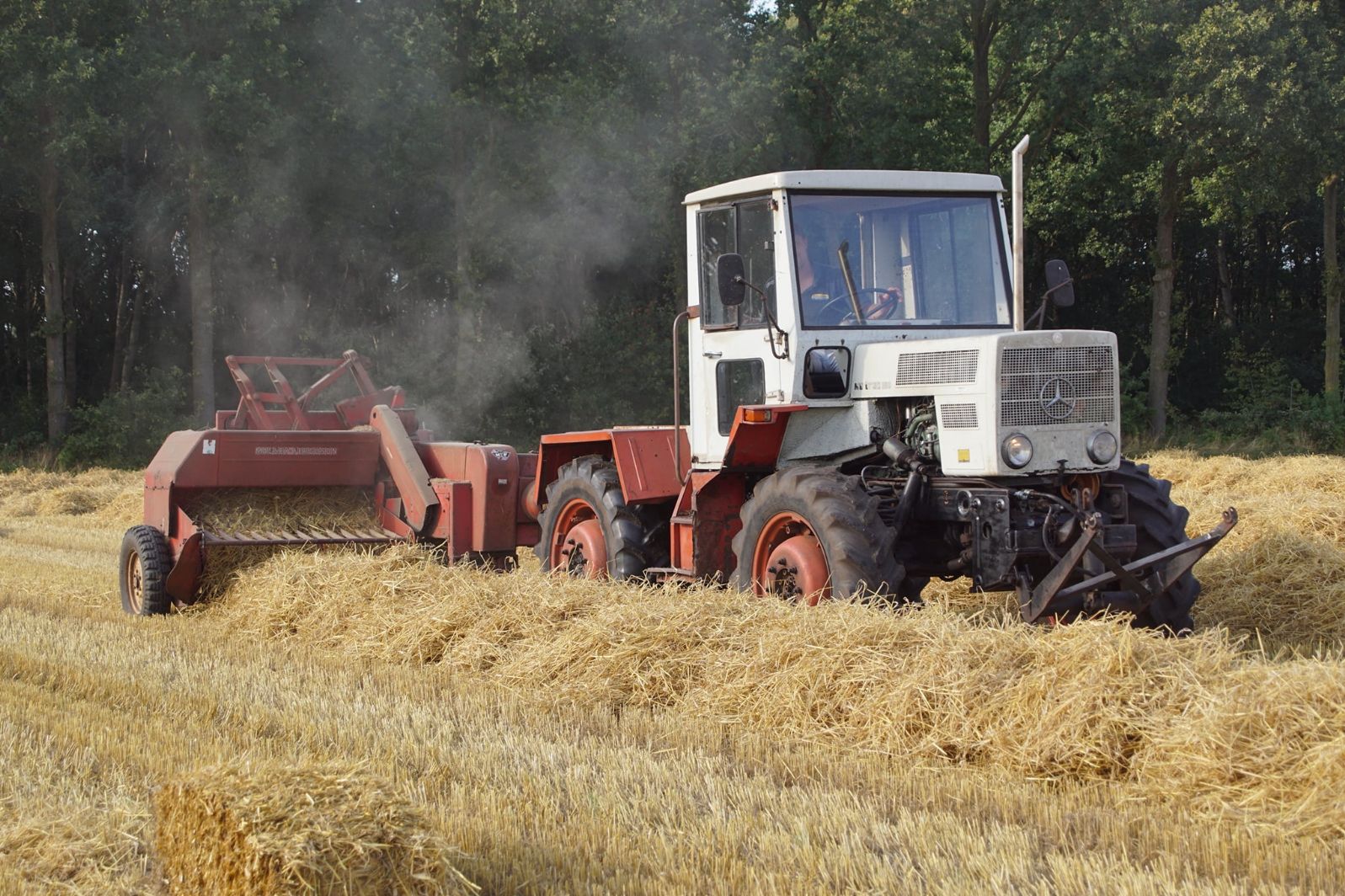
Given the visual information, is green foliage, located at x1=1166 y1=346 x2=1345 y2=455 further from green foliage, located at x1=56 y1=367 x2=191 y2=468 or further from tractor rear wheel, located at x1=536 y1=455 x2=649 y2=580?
green foliage, located at x1=56 y1=367 x2=191 y2=468

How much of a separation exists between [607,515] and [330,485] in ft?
9.11

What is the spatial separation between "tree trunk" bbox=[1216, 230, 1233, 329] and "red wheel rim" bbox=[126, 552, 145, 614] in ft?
90.5

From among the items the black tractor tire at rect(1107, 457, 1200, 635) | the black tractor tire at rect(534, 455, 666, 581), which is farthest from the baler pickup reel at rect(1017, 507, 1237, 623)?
the black tractor tire at rect(534, 455, 666, 581)

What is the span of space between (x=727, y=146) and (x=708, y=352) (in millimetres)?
17378

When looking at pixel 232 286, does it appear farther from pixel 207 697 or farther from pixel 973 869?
pixel 973 869

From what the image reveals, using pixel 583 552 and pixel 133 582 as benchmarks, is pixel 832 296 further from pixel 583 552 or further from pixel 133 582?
pixel 133 582

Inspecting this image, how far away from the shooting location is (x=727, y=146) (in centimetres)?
2498

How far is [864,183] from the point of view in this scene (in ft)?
26.0

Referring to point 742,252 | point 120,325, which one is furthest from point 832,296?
point 120,325

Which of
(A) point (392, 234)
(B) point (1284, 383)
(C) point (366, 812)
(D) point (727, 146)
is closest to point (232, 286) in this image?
(A) point (392, 234)

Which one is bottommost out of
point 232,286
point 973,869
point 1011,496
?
point 973,869

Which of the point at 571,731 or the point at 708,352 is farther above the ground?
the point at 708,352

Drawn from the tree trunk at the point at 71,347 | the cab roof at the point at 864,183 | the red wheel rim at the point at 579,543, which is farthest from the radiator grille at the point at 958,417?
the tree trunk at the point at 71,347

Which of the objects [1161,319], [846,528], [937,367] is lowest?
[846,528]
